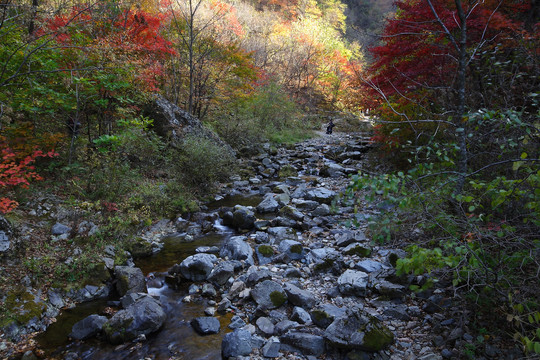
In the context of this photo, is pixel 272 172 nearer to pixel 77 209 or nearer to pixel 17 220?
pixel 77 209

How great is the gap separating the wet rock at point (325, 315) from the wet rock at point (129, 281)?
2839 mm

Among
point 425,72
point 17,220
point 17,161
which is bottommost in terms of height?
point 17,220

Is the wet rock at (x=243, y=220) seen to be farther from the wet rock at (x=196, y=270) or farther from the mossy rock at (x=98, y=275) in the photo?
the mossy rock at (x=98, y=275)

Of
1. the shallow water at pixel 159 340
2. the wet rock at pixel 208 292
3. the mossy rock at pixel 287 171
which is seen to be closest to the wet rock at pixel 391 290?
the shallow water at pixel 159 340

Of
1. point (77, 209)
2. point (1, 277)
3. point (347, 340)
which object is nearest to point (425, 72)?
point (347, 340)

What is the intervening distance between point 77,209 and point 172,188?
106 inches

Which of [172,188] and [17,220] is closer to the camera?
[17,220]

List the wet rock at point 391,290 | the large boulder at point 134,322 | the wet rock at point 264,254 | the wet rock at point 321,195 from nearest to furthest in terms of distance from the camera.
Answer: the large boulder at point 134,322 → the wet rock at point 391,290 → the wet rock at point 264,254 → the wet rock at point 321,195

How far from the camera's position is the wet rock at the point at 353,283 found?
14.8ft

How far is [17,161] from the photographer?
5.84 metres

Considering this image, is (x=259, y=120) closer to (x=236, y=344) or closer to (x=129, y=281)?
(x=129, y=281)

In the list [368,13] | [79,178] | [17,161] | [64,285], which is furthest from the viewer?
[368,13]

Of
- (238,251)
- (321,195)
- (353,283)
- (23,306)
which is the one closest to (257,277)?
(238,251)

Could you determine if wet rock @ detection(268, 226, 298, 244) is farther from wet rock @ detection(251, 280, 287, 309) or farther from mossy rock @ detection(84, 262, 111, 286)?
mossy rock @ detection(84, 262, 111, 286)
